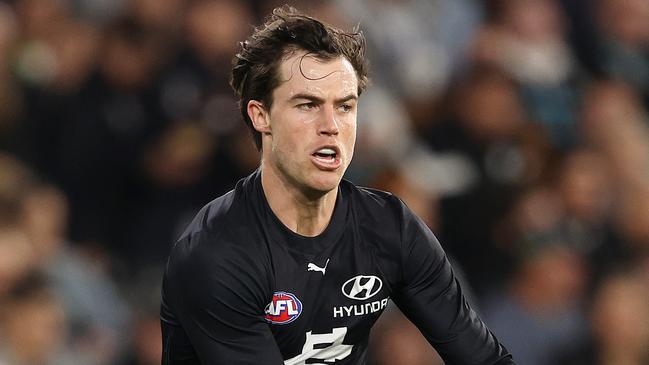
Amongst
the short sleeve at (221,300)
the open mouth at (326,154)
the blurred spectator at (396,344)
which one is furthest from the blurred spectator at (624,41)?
the short sleeve at (221,300)

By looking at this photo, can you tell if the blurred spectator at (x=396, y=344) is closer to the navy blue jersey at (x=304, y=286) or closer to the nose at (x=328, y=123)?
the navy blue jersey at (x=304, y=286)

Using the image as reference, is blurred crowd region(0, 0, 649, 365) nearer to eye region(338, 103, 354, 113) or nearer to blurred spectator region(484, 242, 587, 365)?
blurred spectator region(484, 242, 587, 365)

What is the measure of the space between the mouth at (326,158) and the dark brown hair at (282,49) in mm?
194

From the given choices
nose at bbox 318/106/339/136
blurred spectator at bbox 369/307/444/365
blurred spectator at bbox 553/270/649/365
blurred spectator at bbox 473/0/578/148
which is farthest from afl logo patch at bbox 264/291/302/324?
blurred spectator at bbox 473/0/578/148

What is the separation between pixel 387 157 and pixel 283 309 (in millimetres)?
2422

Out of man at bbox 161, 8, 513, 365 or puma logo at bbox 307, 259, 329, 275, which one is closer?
man at bbox 161, 8, 513, 365

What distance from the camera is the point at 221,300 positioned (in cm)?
267

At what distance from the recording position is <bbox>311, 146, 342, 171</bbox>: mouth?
2.68 meters

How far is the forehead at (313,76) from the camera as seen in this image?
8.74 ft

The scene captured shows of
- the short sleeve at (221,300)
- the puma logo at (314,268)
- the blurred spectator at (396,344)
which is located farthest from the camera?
the blurred spectator at (396,344)

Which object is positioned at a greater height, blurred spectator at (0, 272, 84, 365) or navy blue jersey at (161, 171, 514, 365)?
navy blue jersey at (161, 171, 514, 365)

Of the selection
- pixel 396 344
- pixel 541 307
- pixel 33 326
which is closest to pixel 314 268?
pixel 396 344

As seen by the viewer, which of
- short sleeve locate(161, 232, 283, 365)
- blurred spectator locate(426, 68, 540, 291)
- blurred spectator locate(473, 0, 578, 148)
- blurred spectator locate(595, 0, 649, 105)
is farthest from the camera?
blurred spectator locate(595, 0, 649, 105)

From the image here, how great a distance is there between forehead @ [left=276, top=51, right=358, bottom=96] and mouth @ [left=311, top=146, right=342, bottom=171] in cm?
14
